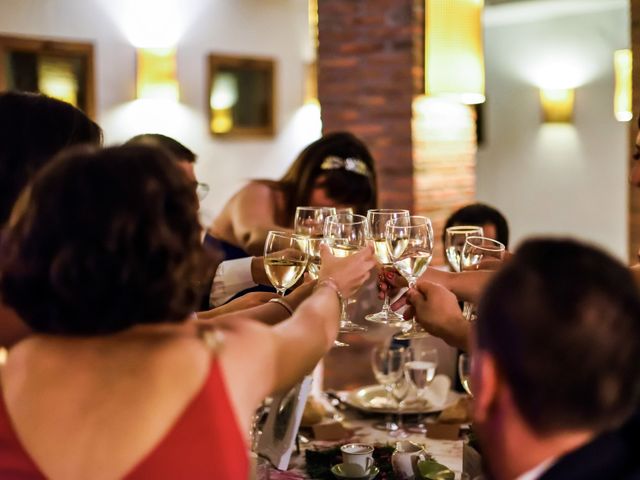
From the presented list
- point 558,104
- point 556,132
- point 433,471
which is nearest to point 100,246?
point 433,471

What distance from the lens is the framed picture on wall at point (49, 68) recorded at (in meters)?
6.72

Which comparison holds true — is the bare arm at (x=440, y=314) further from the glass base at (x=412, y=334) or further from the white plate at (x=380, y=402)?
the white plate at (x=380, y=402)

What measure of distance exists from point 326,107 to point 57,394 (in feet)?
14.1

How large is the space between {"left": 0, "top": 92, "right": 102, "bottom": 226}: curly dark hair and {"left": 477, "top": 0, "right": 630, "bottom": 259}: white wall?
23.8ft

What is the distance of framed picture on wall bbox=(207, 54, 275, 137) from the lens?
8.23 meters

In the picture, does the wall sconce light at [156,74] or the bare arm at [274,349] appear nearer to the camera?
the bare arm at [274,349]

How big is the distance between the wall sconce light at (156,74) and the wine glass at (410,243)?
6.00 metres

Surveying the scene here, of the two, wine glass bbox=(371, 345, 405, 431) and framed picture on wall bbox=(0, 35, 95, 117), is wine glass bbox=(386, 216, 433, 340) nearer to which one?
wine glass bbox=(371, 345, 405, 431)

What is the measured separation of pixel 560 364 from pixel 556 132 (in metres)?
8.44

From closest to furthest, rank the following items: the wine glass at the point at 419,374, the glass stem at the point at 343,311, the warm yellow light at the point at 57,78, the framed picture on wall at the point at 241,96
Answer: the glass stem at the point at 343,311 → the wine glass at the point at 419,374 → the warm yellow light at the point at 57,78 → the framed picture on wall at the point at 241,96

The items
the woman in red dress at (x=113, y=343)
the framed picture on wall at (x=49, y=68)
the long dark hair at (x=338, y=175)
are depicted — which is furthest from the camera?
the framed picture on wall at (x=49, y=68)

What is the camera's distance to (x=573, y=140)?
29.3ft

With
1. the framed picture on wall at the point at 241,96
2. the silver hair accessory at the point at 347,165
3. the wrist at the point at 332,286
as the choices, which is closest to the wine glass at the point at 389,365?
the wrist at the point at 332,286

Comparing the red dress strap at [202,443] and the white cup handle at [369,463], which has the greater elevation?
the red dress strap at [202,443]
